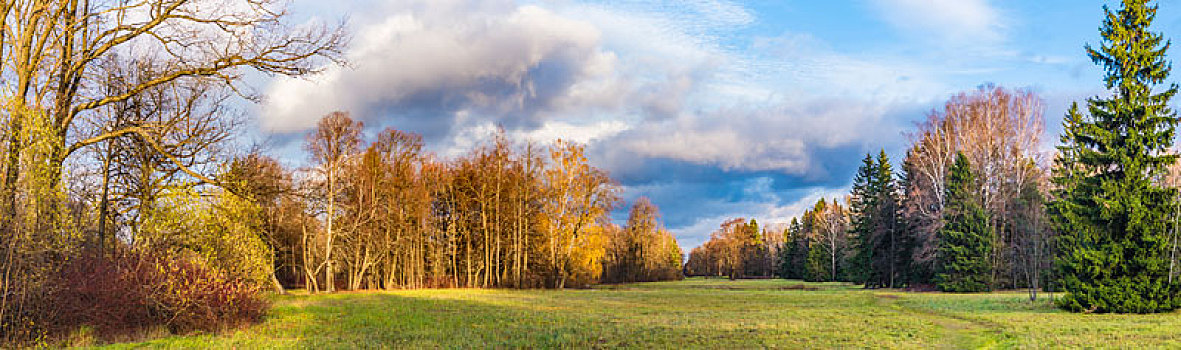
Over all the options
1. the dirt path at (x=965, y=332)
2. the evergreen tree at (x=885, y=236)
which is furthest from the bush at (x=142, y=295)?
the evergreen tree at (x=885, y=236)

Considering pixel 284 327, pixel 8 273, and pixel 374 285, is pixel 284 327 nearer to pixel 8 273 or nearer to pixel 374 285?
pixel 8 273

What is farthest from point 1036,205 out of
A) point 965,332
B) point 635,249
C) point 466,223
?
point 635,249

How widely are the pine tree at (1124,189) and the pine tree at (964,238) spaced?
1673cm

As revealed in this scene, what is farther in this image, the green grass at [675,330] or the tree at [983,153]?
the tree at [983,153]

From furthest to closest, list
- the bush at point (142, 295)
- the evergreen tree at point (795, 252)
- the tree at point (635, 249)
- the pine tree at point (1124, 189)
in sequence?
the evergreen tree at point (795, 252) < the tree at point (635, 249) < the pine tree at point (1124, 189) < the bush at point (142, 295)

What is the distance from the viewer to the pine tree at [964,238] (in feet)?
129

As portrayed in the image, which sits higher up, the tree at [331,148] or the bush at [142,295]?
the tree at [331,148]

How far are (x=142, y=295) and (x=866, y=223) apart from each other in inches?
2037

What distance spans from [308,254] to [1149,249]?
3764 centimetres

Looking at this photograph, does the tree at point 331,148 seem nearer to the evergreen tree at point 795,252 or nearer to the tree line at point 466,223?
the tree line at point 466,223

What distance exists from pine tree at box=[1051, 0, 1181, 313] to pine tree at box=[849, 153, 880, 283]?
29.5 m

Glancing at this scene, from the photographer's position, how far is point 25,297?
37.6 ft

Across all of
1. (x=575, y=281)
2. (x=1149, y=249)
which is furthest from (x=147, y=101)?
(x=575, y=281)

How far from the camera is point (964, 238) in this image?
39.7 metres
